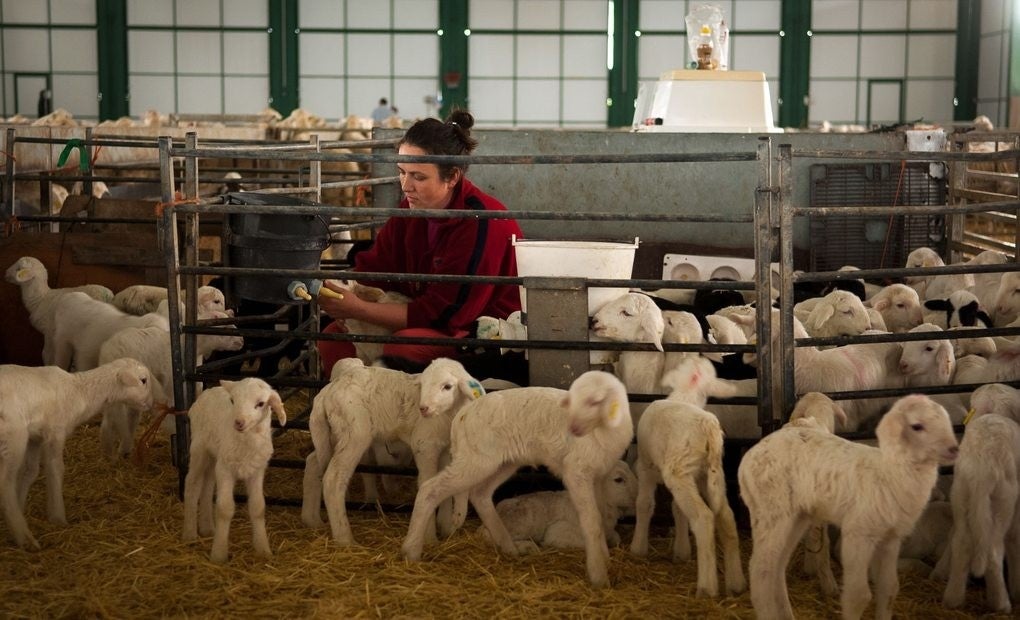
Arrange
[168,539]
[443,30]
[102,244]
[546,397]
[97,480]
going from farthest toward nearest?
1. [443,30]
2. [102,244]
3. [97,480]
4. [168,539]
5. [546,397]

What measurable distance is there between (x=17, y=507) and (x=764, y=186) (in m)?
3.27

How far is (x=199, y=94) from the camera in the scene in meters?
28.0

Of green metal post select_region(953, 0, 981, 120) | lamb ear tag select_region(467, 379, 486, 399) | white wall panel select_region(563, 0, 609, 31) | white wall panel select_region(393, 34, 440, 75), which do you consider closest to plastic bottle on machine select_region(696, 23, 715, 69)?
lamb ear tag select_region(467, 379, 486, 399)

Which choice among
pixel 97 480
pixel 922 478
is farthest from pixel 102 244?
pixel 922 478

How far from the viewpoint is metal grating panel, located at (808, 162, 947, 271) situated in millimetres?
9117

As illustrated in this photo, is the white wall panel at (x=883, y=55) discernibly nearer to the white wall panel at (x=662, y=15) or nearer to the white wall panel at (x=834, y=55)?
the white wall panel at (x=834, y=55)

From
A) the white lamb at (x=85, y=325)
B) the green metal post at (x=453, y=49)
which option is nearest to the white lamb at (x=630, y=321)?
the white lamb at (x=85, y=325)

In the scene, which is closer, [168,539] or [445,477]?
[445,477]

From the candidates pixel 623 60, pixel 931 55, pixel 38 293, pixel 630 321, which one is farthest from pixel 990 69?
pixel 630 321

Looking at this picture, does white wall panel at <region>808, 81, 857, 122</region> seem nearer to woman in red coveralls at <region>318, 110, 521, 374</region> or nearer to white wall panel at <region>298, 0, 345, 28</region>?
white wall panel at <region>298, 0, 345, 28</region>

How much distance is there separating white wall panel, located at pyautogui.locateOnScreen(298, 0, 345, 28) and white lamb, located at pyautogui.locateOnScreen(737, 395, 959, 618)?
990 inches

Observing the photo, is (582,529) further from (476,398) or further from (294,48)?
(294,48)

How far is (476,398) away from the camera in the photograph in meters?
4.68

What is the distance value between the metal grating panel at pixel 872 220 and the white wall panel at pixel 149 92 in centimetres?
2179
